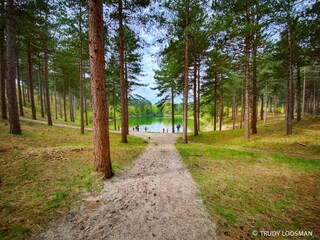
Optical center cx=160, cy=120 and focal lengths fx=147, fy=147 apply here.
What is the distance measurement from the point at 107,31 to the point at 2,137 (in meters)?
Result: 8.75

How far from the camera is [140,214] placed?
10.8ft

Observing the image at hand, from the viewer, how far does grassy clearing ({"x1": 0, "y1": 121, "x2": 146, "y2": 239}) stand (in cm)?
293

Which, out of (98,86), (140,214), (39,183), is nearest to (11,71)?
(98,86)

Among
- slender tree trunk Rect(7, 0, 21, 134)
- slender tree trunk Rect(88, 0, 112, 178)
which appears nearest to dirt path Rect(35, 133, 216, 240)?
slender tree trunk Rect(88, 0, 112, 178)

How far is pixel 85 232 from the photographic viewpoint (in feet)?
9.04

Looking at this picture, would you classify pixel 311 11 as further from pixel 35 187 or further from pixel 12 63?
pixel 12 63

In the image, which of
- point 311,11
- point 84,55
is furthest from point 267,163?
point 84,55

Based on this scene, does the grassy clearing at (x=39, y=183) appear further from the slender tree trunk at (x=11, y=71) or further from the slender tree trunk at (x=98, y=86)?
the slender tree trunk at (x=11, y=71)

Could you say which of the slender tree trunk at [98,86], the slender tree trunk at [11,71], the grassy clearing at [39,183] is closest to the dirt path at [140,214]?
the grassy clearing at [39,183]

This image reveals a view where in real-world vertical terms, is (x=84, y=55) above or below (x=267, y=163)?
above

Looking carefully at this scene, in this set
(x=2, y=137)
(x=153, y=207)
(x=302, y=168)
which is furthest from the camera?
(x=2, y=137)

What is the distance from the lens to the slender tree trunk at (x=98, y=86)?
178 inches

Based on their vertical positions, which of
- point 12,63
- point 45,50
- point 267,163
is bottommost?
point 267,163

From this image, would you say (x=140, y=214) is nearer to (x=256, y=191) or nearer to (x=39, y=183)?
(x=39, y=183)
